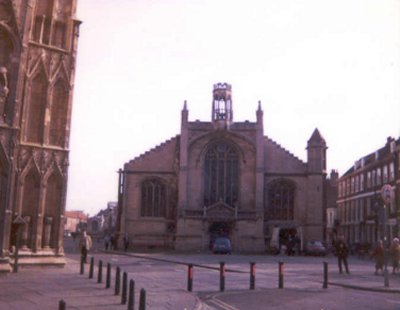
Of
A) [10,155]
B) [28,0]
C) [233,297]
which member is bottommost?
[233,297]

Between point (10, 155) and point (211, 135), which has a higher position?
point (211, 135)

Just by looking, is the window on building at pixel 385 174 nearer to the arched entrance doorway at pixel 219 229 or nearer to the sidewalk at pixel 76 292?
the arched entrance doorway at pixel 219 229

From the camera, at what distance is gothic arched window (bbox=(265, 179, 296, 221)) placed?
5819 centimetres

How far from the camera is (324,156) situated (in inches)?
2311

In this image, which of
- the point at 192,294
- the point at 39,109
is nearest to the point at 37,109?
the point at 39,109

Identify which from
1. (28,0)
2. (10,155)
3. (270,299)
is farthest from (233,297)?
(28,0)

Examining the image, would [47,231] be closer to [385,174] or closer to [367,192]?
[385,174]

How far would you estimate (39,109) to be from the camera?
22.8 meters

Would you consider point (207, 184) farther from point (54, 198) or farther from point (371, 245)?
point (54, 198)

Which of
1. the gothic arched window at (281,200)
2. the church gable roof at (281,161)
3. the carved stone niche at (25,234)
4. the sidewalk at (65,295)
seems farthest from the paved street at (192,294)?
the church gable roof at (281,161)

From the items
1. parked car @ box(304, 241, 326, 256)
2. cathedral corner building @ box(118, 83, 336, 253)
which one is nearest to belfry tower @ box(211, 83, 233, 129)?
cathedral corner building @ box(118, 83, 336, 253)

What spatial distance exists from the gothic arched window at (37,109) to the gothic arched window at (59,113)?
50 centimetres

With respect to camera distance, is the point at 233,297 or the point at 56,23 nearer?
the point at 233,297

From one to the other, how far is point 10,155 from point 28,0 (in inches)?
244
